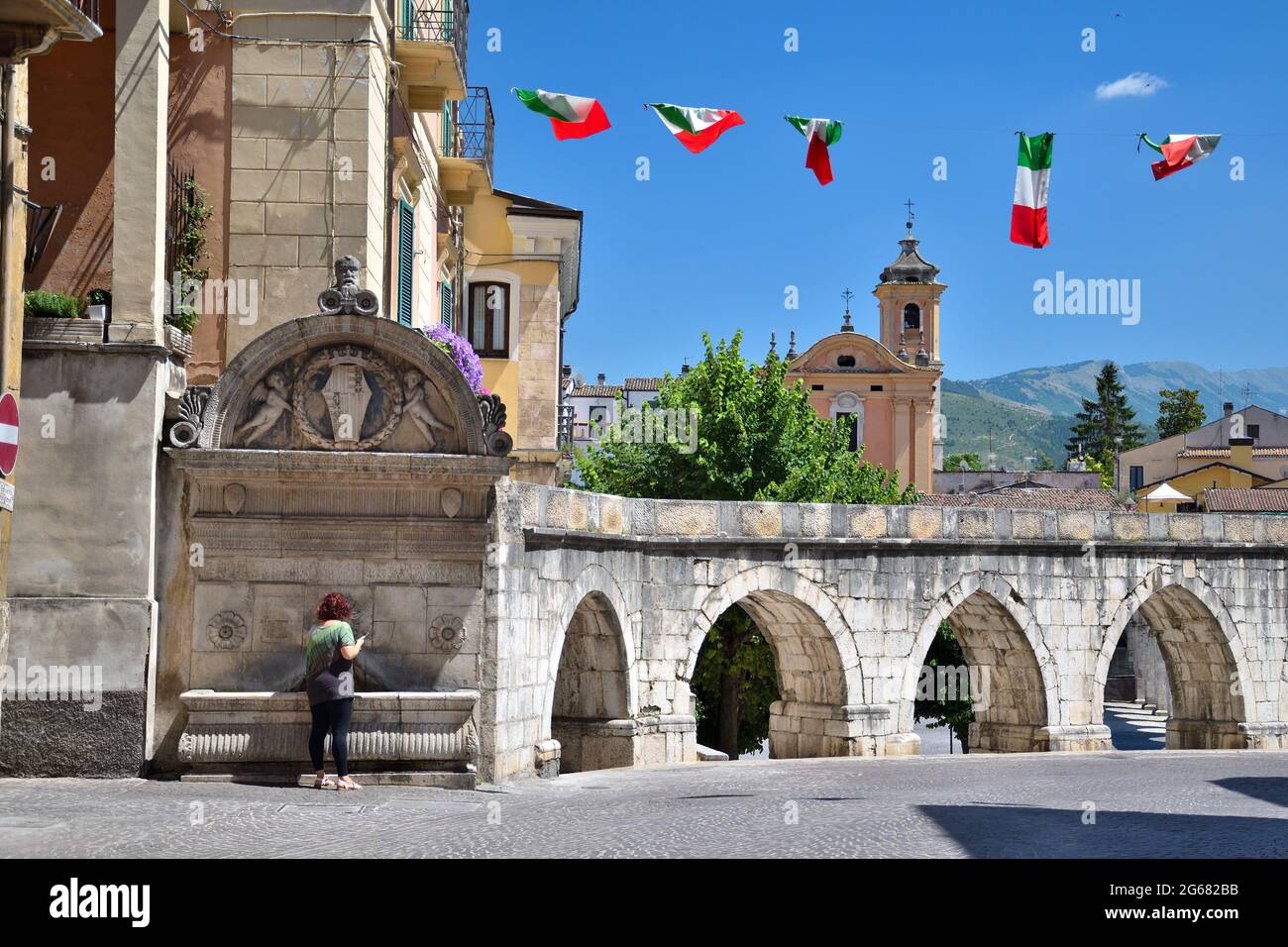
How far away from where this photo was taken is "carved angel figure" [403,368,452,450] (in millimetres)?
13000

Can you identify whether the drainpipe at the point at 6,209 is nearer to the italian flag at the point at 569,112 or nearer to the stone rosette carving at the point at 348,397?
the stone rosette carving at the point at 348,397

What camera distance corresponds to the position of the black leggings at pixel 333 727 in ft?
40.0

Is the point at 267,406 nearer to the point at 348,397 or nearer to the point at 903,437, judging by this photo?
the point at 348,397

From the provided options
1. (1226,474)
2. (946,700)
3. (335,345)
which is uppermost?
(1226,474)

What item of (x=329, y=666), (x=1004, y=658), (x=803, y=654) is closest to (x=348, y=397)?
(x=329, y=666)

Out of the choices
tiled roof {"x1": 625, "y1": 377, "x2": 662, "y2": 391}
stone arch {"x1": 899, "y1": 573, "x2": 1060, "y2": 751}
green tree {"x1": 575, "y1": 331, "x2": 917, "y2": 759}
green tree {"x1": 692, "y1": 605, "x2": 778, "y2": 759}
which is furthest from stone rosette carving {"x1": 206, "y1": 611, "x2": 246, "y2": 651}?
tiled roof {"x1": 625, "y1": 377, "x2": 662, "y2": 391}

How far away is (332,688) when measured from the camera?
12180mm

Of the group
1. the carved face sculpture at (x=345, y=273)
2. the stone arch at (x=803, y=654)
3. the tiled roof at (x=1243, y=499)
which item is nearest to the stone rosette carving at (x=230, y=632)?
the carved face sculpture at (x=345, y=273)

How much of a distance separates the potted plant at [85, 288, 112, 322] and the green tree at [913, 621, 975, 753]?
24.3 metres

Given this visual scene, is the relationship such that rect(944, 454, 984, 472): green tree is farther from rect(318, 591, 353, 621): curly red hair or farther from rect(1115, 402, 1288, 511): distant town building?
rect(318, 591, 353, 621): curly red hair

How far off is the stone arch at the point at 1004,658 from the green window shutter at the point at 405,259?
7495mm

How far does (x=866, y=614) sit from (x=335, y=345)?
30.8 feet
